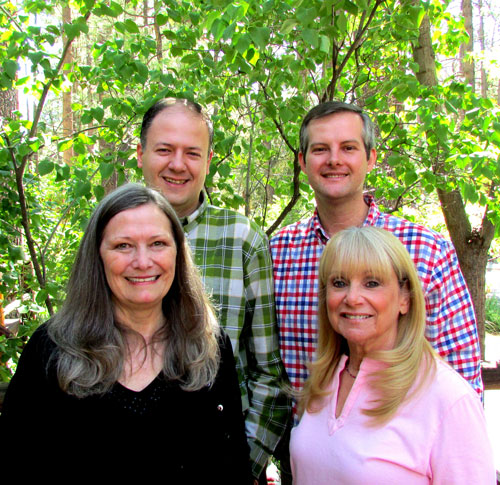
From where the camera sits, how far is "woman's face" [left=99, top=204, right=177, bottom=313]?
1722 mm

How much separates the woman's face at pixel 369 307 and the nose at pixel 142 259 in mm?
691

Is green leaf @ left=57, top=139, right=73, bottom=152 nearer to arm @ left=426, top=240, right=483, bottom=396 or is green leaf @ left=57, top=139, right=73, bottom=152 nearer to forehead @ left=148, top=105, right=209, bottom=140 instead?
forehead @ left=148, top=105, right=209, bottom=140

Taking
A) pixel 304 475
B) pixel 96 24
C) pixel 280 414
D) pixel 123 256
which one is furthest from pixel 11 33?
pixel 96 24

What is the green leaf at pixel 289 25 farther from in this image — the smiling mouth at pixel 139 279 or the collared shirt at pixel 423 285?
the smiling mouth at pixel 139 279

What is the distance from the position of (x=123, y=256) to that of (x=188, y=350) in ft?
1.38

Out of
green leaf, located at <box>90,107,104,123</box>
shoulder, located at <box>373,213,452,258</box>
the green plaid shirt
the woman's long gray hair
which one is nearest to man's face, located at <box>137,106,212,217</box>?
the green plaid shirt

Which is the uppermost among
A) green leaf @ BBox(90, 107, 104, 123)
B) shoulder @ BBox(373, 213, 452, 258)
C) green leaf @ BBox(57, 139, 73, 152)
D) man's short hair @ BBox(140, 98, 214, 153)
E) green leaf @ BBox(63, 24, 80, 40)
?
green leaf @ BBox(63, 24, 80, 40)

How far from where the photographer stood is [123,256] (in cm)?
173

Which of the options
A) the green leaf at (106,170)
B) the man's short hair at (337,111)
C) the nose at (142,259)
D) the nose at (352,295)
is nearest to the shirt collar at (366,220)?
the man's short hair at (337,111)

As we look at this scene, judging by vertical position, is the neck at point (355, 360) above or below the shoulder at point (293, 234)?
below

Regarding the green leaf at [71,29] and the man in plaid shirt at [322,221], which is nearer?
the man in plaid shirt at [322,221]

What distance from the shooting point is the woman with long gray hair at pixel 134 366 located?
158 centimetres

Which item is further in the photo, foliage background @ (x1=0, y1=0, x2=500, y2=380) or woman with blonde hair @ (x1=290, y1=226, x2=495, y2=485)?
foliage background @ (x1=0, y1=0, x2=500, y2=380)

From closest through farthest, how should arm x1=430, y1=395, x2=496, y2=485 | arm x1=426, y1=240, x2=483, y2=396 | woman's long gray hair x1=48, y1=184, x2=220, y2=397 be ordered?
1. arm x1=430, y1=395, x2=496, y2=485
2. woman's long gray hair x1=48, y1=184, x2=220, y2=397
3. arm x1=426, y1=240, x2=483, y2=396
